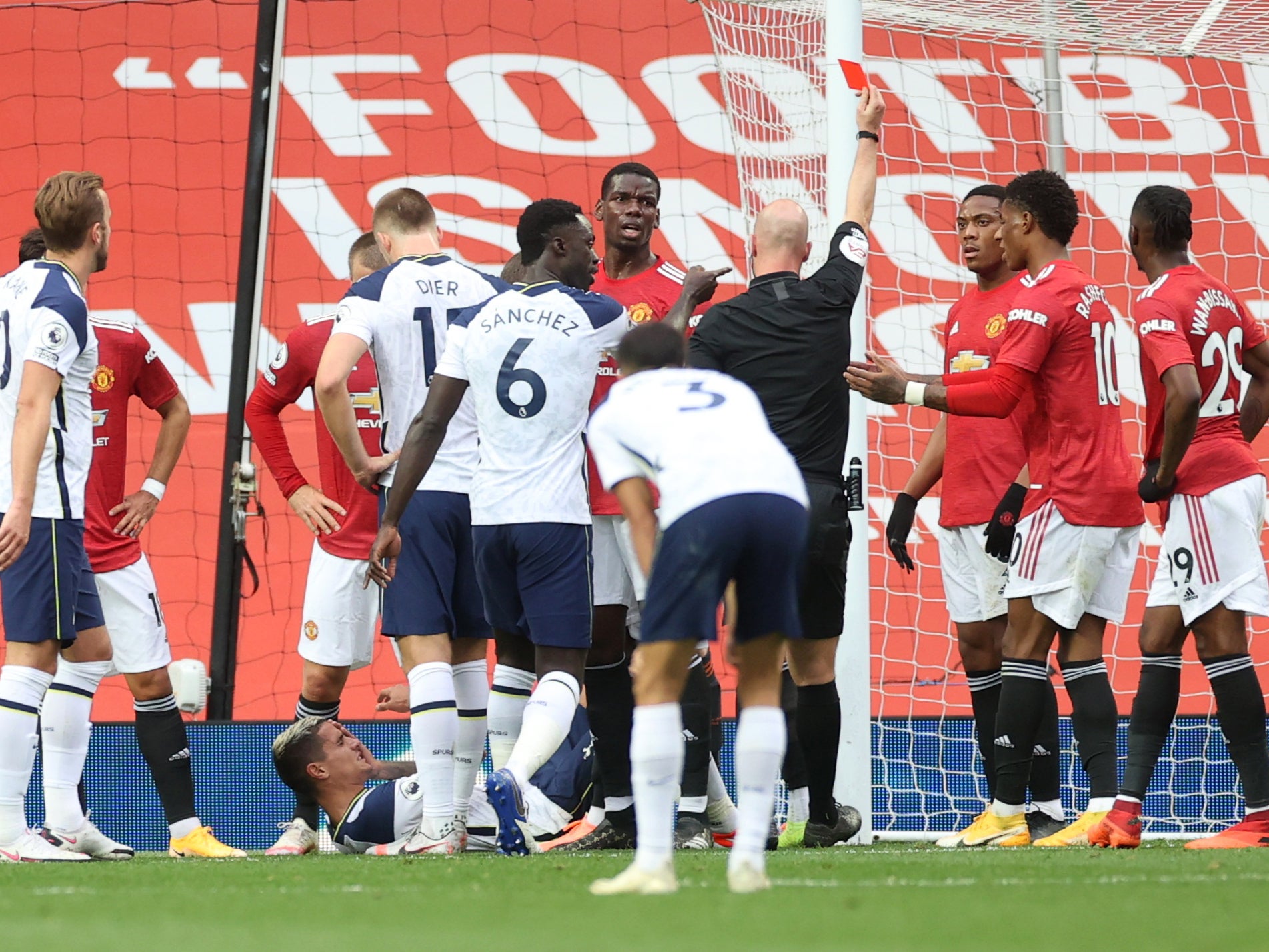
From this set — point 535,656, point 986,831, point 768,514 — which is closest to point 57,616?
point 535,656

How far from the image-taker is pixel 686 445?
371 centimetres

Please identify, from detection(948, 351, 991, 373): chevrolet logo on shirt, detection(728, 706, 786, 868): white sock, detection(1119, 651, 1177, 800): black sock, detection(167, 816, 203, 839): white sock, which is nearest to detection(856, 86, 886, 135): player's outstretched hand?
detection(948, 351, 991, 373): chevrolet logo on shirt

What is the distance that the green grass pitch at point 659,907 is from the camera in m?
2.87

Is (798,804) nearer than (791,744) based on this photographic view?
No

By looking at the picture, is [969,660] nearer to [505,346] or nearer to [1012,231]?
[1012,231]

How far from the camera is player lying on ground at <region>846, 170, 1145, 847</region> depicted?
562cm

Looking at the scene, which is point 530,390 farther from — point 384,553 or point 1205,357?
point 1205,357

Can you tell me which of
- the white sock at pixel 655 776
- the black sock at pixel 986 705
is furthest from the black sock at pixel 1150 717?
the white sock at pixel 655 776

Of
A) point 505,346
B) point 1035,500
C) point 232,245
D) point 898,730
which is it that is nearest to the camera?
point 505,346

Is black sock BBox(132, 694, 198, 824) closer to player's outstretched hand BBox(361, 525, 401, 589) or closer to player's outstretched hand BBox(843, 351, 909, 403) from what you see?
player's outstretched hand BBox(361, 525, 401, 589)

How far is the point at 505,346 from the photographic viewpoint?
537 cm

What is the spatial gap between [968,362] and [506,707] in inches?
88.5

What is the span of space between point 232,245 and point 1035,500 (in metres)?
7.16

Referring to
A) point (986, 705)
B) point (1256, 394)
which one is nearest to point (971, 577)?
point (986, 705)
